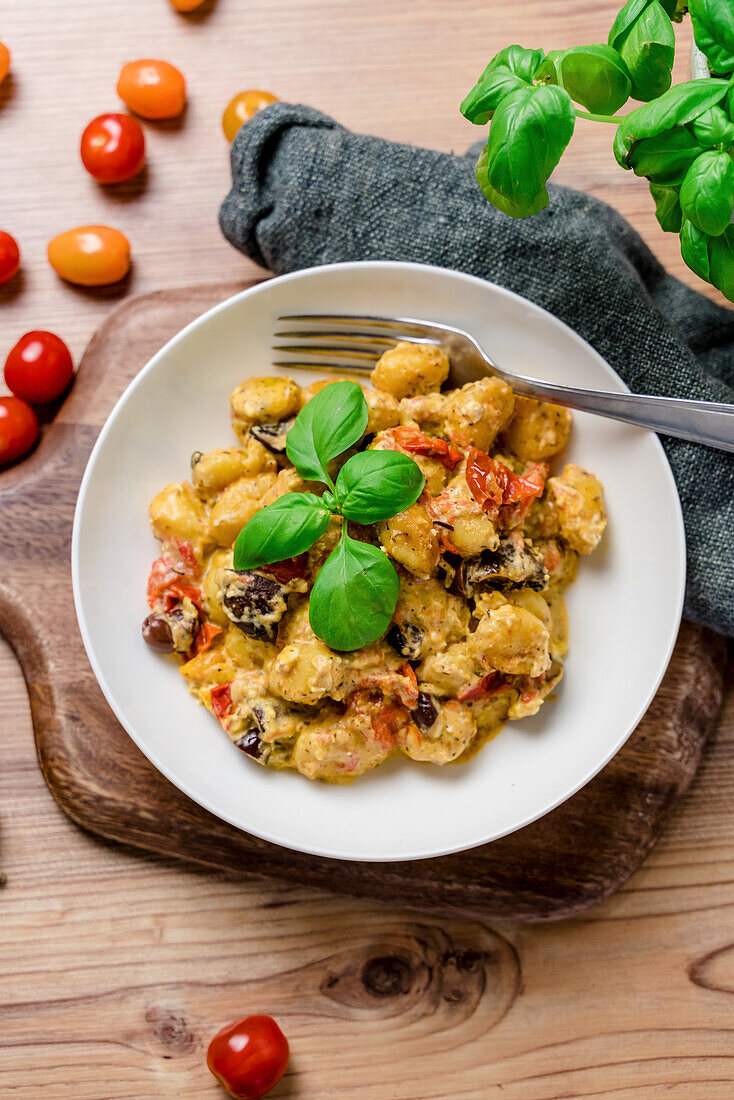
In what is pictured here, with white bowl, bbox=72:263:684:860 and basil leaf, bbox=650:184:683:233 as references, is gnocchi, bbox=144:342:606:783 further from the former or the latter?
basil leaf, bbox=650:184:683:233

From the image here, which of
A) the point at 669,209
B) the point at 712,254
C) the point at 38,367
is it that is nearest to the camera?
the point at 712,254

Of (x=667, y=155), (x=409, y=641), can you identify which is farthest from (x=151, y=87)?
(x=409, y=641)

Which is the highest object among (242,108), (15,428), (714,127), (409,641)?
(714,127)

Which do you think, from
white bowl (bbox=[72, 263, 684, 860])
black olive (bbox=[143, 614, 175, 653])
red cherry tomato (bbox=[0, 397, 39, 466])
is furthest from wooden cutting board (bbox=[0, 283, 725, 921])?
black olive (bbox=[143, 614, 175, 653])

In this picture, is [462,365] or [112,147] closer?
[462,365]

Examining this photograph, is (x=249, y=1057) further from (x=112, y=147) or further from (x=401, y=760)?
(x=112, y=147)

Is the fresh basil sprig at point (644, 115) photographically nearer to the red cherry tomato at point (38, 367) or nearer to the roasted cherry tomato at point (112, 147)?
the roasted cherry tomato at point (112, 147)

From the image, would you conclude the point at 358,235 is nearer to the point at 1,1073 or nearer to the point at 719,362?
the point at 719,362
